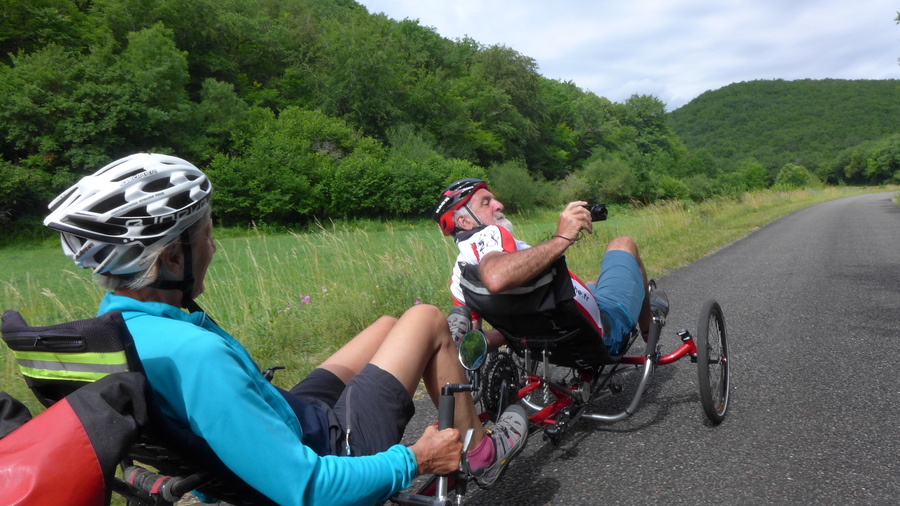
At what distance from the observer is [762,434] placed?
3256 millimetres

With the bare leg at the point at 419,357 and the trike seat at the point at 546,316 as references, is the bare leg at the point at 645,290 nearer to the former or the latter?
the trike seat at the point at 546,316

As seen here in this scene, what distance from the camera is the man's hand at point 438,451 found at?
185cm

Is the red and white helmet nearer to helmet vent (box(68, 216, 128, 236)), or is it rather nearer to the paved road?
the paved road

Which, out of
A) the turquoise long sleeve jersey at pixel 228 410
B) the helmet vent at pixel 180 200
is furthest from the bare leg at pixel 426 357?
the helmet vent at pixel 180 200

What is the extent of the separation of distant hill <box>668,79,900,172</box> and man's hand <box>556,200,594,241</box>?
378ft

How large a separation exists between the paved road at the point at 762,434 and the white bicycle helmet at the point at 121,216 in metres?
1.87

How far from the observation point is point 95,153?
3200cm

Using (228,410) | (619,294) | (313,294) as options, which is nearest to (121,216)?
(228,410)

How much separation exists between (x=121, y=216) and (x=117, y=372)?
44 cm

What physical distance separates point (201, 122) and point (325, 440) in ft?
141

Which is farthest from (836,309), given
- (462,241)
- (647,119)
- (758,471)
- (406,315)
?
(647,119)

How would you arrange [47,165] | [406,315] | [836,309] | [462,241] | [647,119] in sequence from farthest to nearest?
[647,119] → [47,165] → [836,309] → [462,241] → [406,315]

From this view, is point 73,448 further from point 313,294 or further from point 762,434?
point 313,294

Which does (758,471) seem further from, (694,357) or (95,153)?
(95,153)
